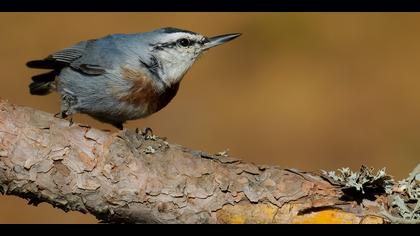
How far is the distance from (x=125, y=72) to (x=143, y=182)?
1.32 metres

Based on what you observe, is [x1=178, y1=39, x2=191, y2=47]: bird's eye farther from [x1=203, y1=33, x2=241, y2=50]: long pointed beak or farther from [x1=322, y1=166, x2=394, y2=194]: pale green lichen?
[x1=322, y1=166, x2=394, y2=194]: pale green lichen

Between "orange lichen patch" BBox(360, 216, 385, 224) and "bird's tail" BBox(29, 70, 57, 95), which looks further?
"bird's tail" BBox(29, 70, 57, 95)

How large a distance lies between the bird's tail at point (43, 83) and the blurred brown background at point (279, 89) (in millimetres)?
1315

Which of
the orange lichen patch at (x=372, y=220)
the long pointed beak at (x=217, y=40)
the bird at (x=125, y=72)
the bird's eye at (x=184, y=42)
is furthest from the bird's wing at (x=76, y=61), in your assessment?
the orange lichen patch at (x=372, y=220)

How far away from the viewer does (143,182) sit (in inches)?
150

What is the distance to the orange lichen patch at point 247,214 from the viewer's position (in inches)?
146

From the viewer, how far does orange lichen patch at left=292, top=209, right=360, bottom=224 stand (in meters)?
3.64

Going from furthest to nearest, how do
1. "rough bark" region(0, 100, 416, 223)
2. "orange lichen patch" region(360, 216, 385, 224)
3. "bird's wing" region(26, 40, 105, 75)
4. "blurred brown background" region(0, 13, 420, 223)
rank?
1. "blurred brown background" region(0, 13, 420, 223)
2. "bird's wing" region(26, 40, 105, 75)
3. "rough bark" region(0, 100, 416, 223)
4. "orange lichen patch" region(360, 216, 385, 224)

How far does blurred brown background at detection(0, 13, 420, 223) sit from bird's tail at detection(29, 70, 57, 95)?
1.32 meters

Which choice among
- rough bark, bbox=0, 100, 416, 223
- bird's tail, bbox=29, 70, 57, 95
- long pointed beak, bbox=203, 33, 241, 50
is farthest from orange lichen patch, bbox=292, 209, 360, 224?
bird's tail, bbox=29, 70, 57, 95

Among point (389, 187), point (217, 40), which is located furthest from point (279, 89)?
point (389, 187)

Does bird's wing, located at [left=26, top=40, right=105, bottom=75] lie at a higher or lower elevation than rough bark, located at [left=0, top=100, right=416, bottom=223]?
higher

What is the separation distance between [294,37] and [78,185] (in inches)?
183
